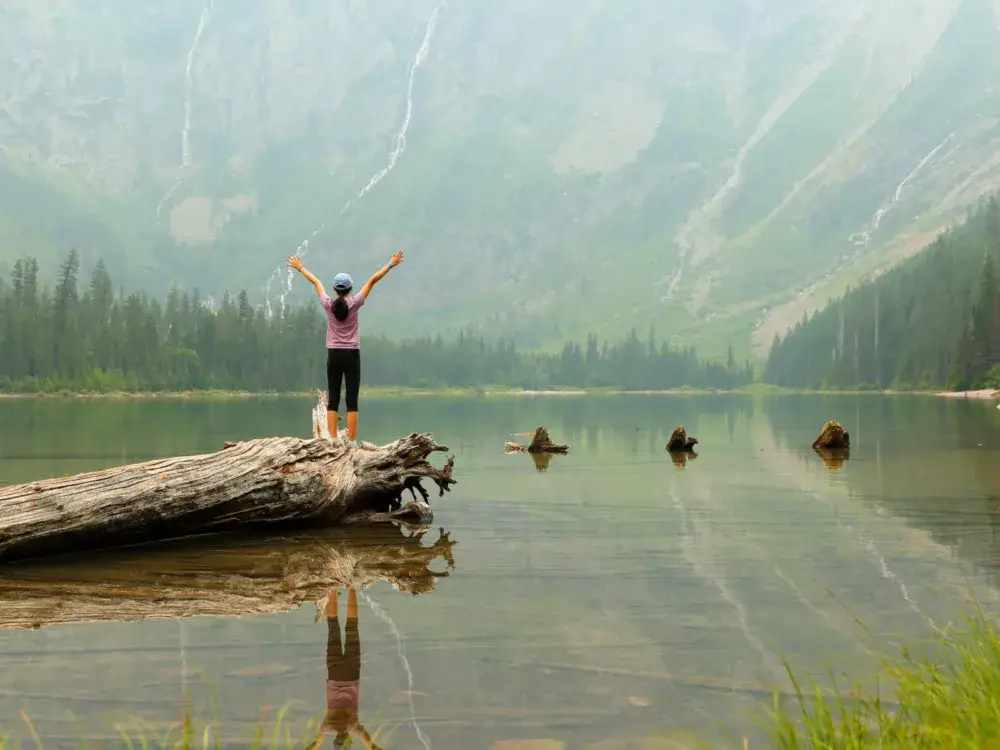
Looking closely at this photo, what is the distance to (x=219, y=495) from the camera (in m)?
16.7

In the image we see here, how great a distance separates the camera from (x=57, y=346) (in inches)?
7436

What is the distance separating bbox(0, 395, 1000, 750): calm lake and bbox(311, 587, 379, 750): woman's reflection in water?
105 millimetres

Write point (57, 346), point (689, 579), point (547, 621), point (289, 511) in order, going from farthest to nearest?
1. point (57, 346)
2. point (289, 511)
3. point (689, 579)
4. point (547, 621)

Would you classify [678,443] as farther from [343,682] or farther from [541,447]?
[343,682]

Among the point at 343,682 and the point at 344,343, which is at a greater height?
the point at 344,343

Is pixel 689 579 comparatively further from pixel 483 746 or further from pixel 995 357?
pixel 995 357

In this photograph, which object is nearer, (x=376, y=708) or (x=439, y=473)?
(x=376, y=708)

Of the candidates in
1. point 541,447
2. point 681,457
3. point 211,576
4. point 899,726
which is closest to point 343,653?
point 211,576

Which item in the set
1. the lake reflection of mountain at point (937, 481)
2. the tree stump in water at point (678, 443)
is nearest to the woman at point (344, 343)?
the lake reflection of mountain at point (937, 481)

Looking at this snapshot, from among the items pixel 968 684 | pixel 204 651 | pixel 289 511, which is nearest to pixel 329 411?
pixel 289 511

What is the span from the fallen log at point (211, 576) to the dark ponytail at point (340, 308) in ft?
19.1

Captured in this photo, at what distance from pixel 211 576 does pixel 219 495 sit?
335 centimetres

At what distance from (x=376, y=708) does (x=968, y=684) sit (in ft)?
13.6

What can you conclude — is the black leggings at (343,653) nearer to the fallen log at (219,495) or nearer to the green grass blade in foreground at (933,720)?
the green grass blade in foreground at (933,720)
